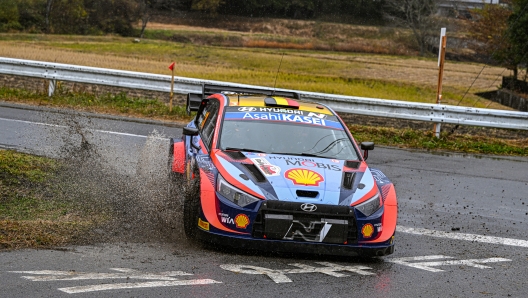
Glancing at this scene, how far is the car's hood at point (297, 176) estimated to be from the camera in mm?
7457

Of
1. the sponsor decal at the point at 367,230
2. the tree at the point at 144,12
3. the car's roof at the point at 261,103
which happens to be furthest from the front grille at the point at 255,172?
the tree at the point at 144,12

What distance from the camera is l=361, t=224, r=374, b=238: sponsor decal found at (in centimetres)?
746

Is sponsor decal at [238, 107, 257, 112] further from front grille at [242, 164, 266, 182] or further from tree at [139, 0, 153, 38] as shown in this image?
tree at [139, 0, 153, 38]

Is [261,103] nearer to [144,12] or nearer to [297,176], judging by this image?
[297,176]

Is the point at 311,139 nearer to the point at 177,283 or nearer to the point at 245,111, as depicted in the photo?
the point at 245,111

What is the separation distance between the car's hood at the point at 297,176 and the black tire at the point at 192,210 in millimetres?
307

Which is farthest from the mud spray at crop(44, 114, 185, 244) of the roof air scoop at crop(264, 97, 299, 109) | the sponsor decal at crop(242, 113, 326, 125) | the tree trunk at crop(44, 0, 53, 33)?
the tree trunk at crop(44, 0, 53, 33)

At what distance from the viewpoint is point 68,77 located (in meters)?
20.3

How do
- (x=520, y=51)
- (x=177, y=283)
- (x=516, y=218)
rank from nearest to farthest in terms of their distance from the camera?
(x=177, y=283) → (x=516, y=218) → (x=520, y=51)

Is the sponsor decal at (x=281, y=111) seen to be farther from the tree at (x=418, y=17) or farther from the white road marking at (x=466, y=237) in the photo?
the tree at (x=418, y=17)

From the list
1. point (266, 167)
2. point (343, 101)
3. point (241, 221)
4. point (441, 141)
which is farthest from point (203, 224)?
point (343, 101)

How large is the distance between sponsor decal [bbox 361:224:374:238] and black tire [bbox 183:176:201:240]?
5.05ft

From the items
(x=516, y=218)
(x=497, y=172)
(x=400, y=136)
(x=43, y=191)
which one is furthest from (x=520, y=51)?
(x=43, y=191)

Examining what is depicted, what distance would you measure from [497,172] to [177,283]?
9317 millimetres
